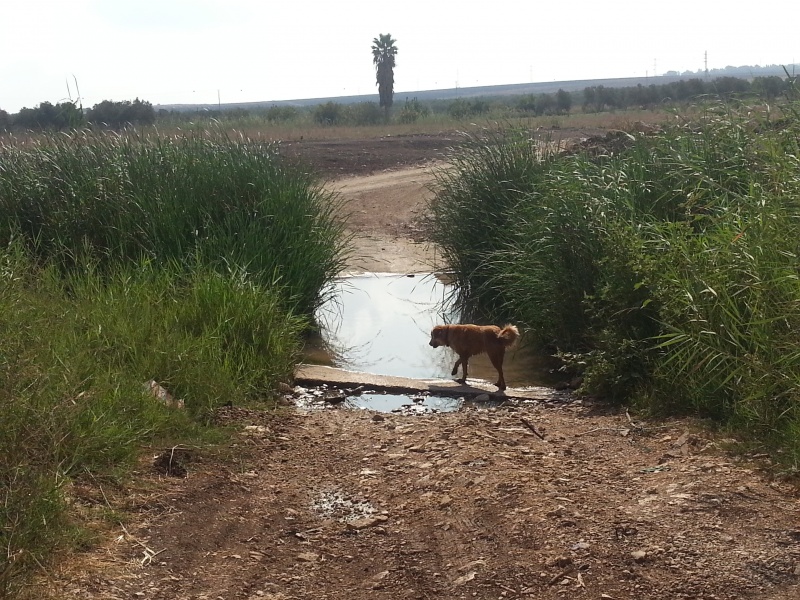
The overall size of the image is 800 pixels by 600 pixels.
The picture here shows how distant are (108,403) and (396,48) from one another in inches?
2523

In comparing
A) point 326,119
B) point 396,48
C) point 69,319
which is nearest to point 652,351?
point 69,319

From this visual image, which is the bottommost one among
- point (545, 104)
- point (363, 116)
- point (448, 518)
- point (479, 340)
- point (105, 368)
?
point (448, 518)

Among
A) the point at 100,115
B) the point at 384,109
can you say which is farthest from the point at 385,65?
the point at 100,115

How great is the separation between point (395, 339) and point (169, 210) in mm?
3069

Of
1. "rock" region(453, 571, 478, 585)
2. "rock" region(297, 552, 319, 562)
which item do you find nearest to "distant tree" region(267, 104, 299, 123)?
"rock" region(297, 552, 319, 562)

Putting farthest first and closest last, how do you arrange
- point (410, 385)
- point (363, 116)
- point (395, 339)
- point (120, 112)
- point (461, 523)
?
point (363, 116) → point (120, 112) → point (395, 339) → point (410, 385) → point (461, 523)

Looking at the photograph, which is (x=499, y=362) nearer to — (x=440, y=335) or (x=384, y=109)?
(x=440, y=335)

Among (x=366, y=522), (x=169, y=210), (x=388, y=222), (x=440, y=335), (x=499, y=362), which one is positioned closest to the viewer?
(x=366, y=522)

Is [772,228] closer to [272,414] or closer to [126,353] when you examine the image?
[272,414]

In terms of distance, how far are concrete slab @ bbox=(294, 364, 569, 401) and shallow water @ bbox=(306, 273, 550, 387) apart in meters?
0.46

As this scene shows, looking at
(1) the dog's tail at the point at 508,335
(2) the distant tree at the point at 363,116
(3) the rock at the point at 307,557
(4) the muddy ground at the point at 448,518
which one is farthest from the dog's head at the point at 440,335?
(2) the distant tree at the point at 363,116

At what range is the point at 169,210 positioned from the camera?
9.34 metres

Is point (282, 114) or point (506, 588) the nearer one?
point (506, 588)

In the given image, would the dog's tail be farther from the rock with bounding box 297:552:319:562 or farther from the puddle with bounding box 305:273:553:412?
the rock with bounding box 297:552:319:562
